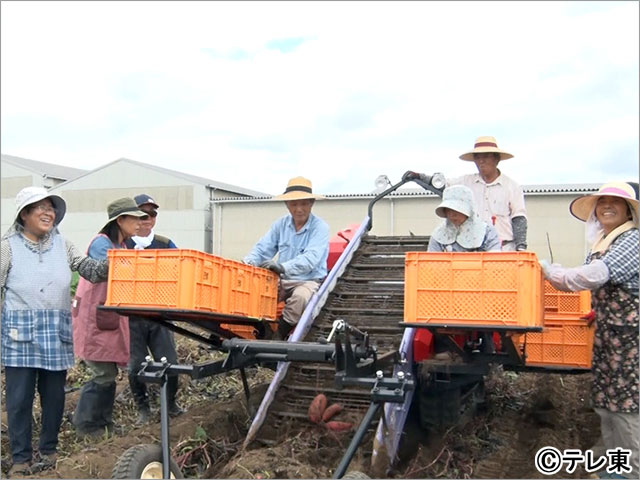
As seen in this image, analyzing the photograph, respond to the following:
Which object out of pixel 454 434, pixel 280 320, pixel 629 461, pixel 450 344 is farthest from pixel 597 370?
pixel 280 320

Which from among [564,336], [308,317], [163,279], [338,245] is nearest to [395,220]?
[338,245]

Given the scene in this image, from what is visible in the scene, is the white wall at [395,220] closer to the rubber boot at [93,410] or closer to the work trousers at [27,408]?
the rubber boot at [93,410]

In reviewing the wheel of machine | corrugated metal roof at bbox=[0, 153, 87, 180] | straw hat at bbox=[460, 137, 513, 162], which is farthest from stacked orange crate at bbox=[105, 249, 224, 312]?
corrugated metal roof at bbox=[0, 153, 87, 180]

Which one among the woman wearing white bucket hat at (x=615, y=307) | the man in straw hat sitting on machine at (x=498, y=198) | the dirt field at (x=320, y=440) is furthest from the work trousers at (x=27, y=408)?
the man in straw hat sitting on machine at (x=498, y=198)

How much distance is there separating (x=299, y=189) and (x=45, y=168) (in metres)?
24.8

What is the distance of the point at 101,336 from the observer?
207 inches

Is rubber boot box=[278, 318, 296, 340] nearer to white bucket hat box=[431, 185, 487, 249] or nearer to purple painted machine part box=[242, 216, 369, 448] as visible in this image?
purple painted machine part box=[242, 216, 369, 448]

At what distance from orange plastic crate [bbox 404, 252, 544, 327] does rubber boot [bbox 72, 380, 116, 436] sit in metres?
2.66

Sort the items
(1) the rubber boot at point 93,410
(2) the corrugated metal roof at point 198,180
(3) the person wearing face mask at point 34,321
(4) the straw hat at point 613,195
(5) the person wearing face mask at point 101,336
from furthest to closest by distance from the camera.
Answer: (2) the corrugated metal roof at point 198,180 → (1) the rubber boot at point 93,410 → (5) the person wearing face mask at point 101,336 → (3) the person wearing face mask at point 34,321 → (4) the straw hat at point 613,195

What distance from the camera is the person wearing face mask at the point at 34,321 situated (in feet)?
14.9

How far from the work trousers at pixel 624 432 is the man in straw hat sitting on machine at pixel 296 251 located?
2.38 m

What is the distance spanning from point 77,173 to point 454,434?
89.1 ft

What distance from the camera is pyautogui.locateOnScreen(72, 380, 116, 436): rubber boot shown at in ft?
17.5

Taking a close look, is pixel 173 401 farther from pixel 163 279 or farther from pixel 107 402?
pixel 163 279
